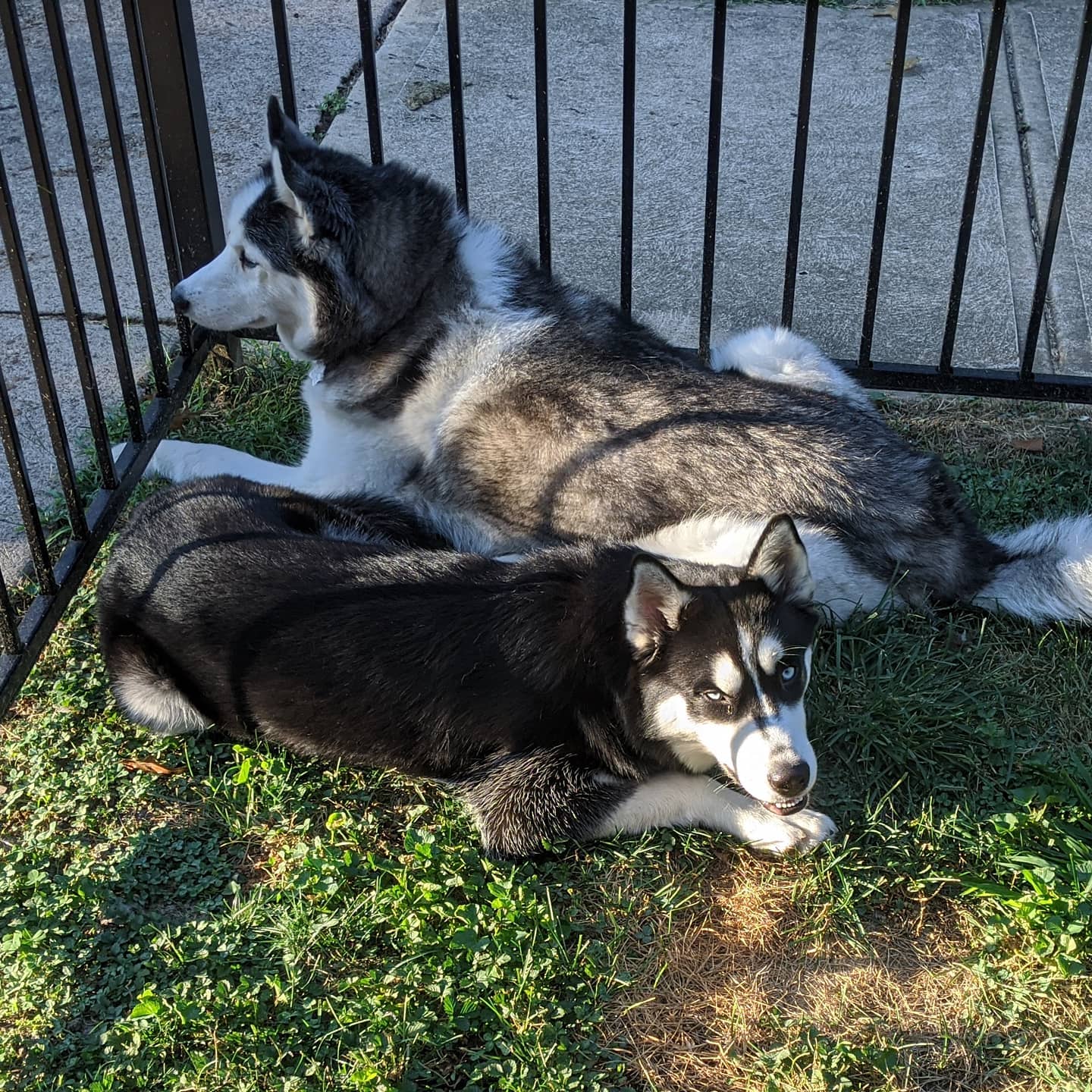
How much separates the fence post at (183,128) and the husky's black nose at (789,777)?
10.9 feet

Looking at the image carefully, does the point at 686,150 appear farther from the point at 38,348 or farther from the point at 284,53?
the point at 38,348

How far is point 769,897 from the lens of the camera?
3350 millimetres

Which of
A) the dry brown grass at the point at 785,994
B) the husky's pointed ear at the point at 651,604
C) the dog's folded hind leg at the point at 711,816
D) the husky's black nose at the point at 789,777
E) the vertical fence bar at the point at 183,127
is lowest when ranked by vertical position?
the dry brown grass at the point at 785,994

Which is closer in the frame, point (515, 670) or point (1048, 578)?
point (515, 670)

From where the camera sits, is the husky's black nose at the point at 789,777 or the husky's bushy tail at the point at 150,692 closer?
the husky's black nose at the point at 789,777

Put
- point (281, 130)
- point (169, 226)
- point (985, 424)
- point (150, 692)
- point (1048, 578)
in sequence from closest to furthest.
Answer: point (150, 692) < point (1048, 578) < point (281, 130) < point (169, 226) < point (985, 424)

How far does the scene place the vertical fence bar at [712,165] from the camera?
4453 mm

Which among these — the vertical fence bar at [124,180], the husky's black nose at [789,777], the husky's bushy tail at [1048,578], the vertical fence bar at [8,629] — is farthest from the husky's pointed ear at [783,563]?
the vertical fence bar at [124,180]

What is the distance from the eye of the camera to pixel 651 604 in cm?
327

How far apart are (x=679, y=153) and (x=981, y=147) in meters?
2.67

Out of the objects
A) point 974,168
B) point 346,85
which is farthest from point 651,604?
point 346,85

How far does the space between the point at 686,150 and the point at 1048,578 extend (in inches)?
150

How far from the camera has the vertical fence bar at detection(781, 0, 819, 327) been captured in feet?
14.3

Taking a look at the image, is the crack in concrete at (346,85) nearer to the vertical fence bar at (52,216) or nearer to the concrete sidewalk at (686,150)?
the concrete sidewalk at (686,150)
